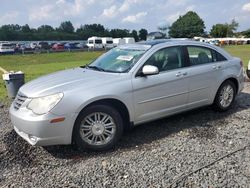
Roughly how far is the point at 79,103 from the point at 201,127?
232 centimetres

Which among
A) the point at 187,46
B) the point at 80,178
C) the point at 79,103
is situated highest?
the point at 187,46

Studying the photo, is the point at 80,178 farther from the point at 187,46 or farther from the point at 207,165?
the point at 187,46

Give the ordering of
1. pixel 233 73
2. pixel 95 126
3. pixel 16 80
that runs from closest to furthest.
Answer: pixel 95 126 < pixel 233 73 < pixel 16 80

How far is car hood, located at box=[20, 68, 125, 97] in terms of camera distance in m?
3.90

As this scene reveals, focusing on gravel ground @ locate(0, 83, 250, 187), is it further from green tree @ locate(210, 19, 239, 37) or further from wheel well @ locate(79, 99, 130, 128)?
green tree @ locate(210, 19, 239, 37)

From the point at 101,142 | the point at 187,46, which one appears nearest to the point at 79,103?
the point at 101,142

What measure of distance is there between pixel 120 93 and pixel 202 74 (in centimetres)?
184

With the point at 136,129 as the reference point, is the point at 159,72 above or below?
above

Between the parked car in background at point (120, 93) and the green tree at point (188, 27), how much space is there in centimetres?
10454

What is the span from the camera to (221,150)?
4008mm

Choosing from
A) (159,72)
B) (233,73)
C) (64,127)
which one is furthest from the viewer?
(233,73)

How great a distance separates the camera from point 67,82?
412 cm

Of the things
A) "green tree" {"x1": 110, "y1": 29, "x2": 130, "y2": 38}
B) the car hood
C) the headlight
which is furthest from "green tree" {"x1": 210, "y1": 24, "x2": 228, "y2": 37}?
the headlight

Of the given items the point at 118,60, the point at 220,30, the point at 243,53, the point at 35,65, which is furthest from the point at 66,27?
the point at 118,60
